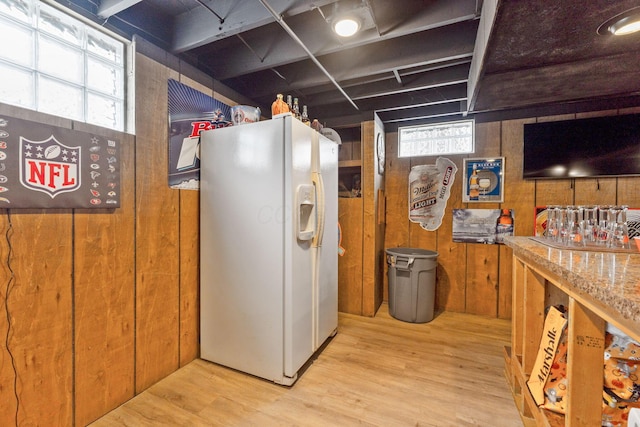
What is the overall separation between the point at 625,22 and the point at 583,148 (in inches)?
71.0

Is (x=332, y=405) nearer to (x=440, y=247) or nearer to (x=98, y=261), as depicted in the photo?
(x=98, y=261)

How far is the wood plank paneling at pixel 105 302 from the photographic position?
4.83 ft

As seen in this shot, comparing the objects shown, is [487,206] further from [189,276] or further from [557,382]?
[189,276]

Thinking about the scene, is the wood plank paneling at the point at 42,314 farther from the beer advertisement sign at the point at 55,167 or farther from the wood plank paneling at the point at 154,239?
the wood plank paneling at the point at 154,239

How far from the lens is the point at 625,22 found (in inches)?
49.8

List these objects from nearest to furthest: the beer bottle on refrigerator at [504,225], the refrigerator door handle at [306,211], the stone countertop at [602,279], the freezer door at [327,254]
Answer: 1. the stone countertop at [602,279]
2. the refrigerator door handle at [306,211]
3. the freezer door at [327,254]
4. the beer bottle on refrigerator at [504,225]

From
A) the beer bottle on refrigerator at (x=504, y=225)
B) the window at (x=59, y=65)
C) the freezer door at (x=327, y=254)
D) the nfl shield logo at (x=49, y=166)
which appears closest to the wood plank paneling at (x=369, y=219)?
the freezer door at (x=327, y=254)

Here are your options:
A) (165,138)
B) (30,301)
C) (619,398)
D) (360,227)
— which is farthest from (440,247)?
(30,301)

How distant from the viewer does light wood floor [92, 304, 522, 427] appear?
1.55 meters

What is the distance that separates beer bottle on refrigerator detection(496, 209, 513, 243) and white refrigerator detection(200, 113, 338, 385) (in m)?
2.17

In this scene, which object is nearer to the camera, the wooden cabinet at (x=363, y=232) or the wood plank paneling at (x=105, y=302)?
the wood plank paneling at (x=105, y=302)

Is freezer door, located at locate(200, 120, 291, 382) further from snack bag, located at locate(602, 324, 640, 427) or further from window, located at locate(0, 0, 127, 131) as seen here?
snack bag, located at locate(602, 324, 640, 427)

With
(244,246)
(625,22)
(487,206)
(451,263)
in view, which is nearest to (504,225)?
(487,206)

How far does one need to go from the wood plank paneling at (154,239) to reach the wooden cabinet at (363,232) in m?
1.80
